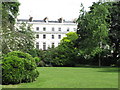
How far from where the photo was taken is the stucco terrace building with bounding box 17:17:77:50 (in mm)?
80188

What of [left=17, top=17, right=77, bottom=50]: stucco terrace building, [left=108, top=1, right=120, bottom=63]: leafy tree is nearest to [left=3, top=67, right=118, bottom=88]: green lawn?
[left=108, top=1, right=120, bottom=63]: leafy tree

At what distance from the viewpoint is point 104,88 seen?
11969 millimetres

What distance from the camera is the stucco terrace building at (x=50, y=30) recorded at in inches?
3157

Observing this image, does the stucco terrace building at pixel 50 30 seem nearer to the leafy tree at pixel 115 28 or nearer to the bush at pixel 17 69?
the leafy tree at pixel 115 28

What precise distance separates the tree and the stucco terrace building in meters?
38.9

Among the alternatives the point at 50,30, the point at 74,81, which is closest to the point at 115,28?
the point at 74,81

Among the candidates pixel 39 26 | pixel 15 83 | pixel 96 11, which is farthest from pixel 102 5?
pixel 39 26

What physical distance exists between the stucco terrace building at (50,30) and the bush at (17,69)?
214 feet

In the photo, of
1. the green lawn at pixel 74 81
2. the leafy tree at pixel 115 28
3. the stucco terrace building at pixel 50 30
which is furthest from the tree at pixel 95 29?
the stucco terrace building at pixel 50 30

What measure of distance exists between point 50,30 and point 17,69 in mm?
67183

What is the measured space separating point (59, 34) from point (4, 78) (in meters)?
68.2

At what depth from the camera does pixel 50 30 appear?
80.9 metres

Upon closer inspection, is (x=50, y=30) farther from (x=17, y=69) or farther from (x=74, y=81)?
(x=17, y=69)

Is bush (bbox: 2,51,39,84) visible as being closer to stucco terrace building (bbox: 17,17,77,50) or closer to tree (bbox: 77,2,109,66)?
tree (bbox: 77,2,109,66)
